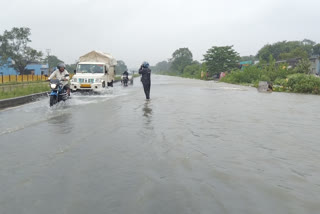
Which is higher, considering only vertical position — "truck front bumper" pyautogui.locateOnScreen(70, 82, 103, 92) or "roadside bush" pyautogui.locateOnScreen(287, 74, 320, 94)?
"roadside bush" pyautogui.locateOnScreen(287, 74, 320, 94)

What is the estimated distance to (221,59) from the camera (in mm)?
58938

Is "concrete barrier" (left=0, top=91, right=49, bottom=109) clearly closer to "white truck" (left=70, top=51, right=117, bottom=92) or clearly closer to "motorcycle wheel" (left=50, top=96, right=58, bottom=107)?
"motorcycle wheel" (left=50, top=96, right=58, bottom=107)

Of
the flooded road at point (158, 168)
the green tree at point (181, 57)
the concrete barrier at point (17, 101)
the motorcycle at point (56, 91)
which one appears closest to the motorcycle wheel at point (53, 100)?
the motorcycle at point (56, 91)

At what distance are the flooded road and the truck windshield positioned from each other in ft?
42.7

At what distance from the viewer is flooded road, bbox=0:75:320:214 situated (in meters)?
3.21

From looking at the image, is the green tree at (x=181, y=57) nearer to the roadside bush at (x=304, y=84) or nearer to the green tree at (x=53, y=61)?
the green tree at (x=53, y=61)

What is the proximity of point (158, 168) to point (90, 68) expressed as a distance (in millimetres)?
17638

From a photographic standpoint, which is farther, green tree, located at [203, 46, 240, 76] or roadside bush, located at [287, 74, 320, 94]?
green tree, located at [203, 46, 240, 76]

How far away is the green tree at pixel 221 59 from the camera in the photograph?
2309 inches

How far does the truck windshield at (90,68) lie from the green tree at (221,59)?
134 feet

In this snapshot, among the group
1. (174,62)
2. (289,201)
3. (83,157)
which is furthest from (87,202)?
(174,62)

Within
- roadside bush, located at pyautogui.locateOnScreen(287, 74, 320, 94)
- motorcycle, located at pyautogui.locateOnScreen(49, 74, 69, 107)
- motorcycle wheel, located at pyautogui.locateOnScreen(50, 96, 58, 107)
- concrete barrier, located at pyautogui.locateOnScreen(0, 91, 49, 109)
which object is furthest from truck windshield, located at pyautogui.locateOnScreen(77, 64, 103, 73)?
roadside bush, located at pyautogui.locateOnScreen(287, 74, 320, 94)

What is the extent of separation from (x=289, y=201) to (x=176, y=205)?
49.8 inches

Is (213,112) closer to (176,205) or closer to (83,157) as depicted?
(83,157)
